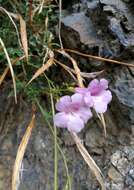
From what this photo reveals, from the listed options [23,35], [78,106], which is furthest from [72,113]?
[23,35]

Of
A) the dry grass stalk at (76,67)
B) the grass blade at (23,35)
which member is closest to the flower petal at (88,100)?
the dry grass stalk at (76,67)

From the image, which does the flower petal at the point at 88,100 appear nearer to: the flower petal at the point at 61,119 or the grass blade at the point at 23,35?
the flower petal at the point at 61,119

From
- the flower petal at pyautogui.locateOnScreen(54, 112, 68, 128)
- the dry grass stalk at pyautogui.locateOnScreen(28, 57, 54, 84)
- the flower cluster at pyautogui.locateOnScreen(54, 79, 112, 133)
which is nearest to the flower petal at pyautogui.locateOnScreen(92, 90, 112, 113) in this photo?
the flower cluster at pyautogui.locateOnScreen(54, 79, 112, 133)

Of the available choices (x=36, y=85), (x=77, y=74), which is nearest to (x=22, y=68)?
(x=36, y=85)

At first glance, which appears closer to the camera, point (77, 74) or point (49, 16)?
point (77, 74)

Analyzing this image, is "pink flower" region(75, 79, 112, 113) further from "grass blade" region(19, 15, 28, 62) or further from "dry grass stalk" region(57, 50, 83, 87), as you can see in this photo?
"grass blade" region(19, 15, 28, 62)

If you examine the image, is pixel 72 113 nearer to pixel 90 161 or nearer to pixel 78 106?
pixel 78 106

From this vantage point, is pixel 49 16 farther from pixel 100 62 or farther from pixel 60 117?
pixel 60 117
